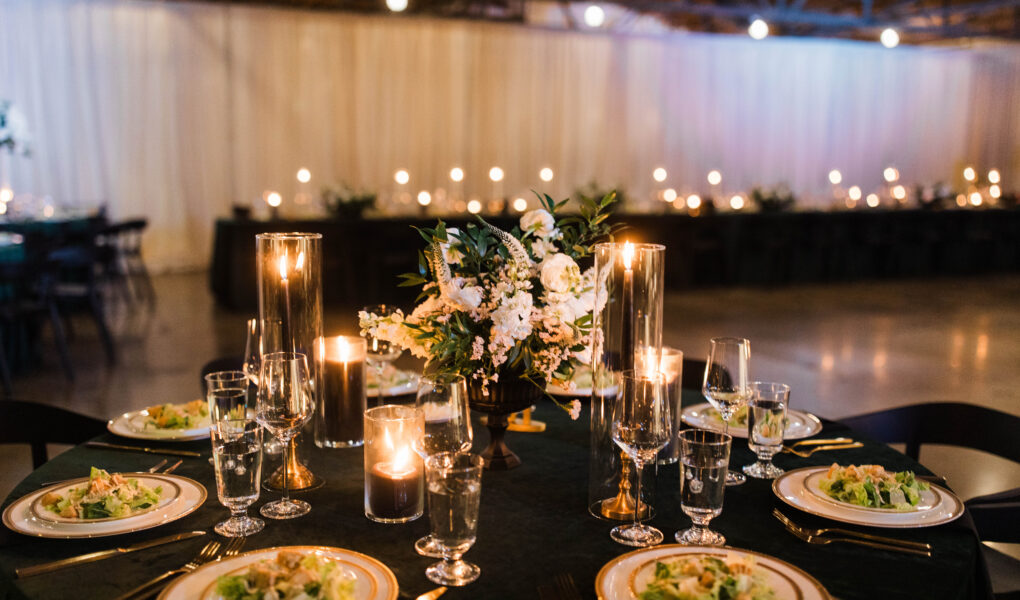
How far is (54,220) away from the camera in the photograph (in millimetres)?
7848

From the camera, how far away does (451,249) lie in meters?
1.75

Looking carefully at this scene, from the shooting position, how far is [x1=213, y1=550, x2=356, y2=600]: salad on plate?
118cm

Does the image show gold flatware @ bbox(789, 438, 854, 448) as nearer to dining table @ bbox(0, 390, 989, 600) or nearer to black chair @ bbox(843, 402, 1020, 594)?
dining table @ bbox(0, 390, 989, 600)

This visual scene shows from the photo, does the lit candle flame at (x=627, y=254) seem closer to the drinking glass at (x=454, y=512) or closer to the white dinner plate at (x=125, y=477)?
the drinking glass at (x=454, y=512)

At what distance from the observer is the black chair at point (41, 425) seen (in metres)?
2.26

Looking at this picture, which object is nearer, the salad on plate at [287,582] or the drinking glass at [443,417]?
the salad on plate at [287,582]

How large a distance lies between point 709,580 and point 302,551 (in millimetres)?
640

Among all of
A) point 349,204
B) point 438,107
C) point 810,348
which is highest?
point 438,107

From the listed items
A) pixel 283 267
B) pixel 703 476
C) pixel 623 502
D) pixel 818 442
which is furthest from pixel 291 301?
pixel 818 442

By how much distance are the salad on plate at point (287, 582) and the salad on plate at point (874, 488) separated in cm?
98

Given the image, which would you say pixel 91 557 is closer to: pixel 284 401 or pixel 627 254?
pixel 284 401

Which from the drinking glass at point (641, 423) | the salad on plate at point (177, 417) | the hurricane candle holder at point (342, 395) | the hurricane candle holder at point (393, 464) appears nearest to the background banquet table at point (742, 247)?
the salad on plate at point (177, 417)

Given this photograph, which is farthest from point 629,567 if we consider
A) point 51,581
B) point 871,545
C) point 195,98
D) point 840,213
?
point 195,98

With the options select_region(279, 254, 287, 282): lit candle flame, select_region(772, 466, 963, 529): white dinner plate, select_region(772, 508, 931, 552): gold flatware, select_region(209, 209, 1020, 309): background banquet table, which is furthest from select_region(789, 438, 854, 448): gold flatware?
select_region(209, 209, 1020, 309): background banquet table
